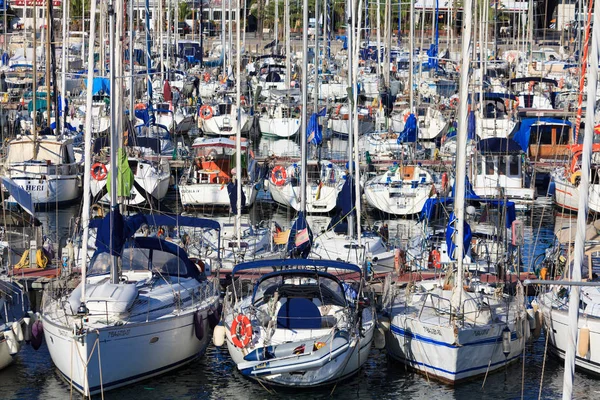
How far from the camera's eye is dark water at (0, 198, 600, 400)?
24969 mm

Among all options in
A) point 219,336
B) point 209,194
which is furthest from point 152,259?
point 209,194

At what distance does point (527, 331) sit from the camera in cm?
2630

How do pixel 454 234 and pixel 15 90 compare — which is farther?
pixel 15 90

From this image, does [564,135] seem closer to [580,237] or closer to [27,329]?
[27,329]

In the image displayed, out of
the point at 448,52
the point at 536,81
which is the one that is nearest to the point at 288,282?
the point at 536,81

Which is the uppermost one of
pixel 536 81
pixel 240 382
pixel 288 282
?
pixel 536 81

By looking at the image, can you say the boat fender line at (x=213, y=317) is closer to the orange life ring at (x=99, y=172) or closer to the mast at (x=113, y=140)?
the mast at (x=113, y=140)

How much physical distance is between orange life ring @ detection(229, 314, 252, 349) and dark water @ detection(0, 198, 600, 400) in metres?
1.14

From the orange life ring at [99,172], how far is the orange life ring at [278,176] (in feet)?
18.3

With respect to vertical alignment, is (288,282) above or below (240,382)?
above

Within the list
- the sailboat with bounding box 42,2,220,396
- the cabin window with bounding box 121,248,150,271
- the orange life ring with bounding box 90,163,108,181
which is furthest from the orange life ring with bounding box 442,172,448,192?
the cabin window with bounding box 121,248,150,271

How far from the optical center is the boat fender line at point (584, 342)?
25.1m

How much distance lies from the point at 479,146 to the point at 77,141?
1582 centimetres

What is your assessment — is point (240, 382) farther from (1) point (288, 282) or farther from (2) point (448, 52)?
(2) point (448, 52)
